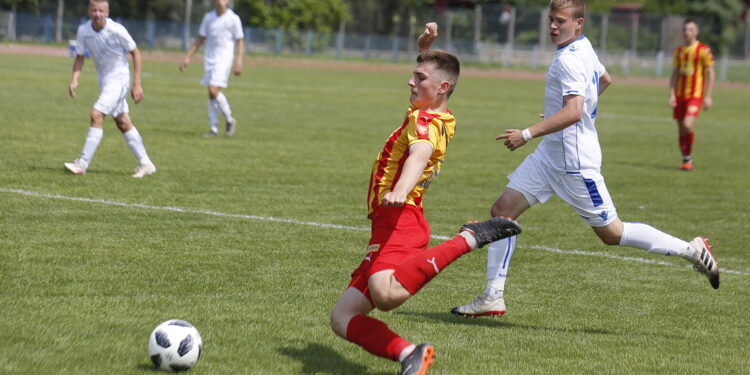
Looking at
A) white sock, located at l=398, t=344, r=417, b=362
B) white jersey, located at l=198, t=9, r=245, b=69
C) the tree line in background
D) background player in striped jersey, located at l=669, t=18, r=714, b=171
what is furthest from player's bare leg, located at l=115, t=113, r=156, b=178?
the tree line in background

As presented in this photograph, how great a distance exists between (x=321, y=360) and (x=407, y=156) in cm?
112

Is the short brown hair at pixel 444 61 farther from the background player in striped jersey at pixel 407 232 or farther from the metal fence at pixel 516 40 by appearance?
the metal fence at pixel 516 40

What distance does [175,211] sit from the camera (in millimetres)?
9289

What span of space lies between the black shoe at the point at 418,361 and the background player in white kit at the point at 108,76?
285 inches

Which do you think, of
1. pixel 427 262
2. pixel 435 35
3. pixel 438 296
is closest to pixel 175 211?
pixel 438 296

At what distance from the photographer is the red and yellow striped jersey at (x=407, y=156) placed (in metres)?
5.10

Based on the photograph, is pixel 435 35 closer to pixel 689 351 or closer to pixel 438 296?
pixel 438 296

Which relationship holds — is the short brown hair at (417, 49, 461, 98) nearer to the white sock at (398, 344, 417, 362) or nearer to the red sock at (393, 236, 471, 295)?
the red sock at (393, 236, 471, 295)

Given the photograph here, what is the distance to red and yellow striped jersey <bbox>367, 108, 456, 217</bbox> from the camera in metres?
5.10

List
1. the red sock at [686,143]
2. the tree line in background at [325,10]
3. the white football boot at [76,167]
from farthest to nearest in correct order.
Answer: the tree line in background at [325,10]
the red sock at [686,143]
the white football boot at [76,167]

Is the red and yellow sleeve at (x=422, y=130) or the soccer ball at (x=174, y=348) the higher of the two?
the red and yellow sleeve at (x=422, y=130)

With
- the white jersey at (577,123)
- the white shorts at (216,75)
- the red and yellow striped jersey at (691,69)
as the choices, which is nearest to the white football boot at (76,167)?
the white shorts at (216,75)

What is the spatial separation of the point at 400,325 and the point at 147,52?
45561 mm

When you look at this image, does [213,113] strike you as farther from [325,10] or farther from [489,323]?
[325,10]
